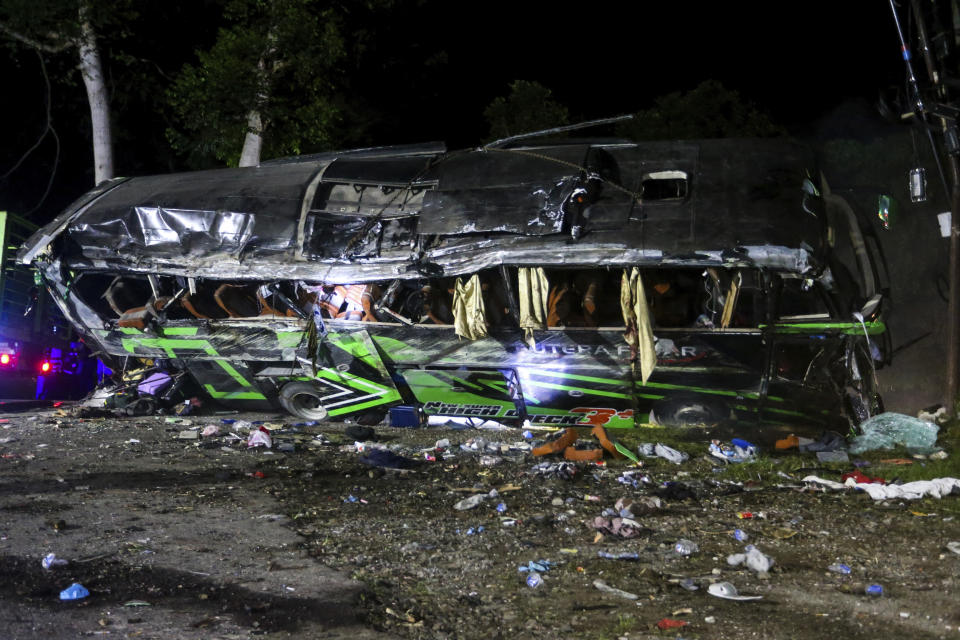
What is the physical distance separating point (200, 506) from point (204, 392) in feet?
15.8

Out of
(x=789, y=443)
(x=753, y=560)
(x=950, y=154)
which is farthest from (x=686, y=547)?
(x=950, y=154)

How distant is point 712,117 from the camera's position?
55.1 feet

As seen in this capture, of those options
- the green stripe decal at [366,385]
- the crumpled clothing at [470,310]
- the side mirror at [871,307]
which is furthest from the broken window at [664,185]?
the green stripe decal at [366,385]

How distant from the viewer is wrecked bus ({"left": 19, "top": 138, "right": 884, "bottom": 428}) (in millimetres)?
7664

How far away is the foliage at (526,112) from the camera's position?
17.1m

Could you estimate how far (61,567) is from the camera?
4496 millimetres

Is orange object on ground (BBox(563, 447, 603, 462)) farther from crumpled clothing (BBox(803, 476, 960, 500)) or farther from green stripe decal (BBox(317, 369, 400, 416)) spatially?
green stripe decal (BBox(317, 369, 400, 416))

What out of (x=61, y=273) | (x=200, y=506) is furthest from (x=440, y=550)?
(x=61, y=273)

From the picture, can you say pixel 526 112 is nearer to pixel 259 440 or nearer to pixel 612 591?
pixel 259 440

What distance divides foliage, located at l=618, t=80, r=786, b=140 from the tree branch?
11.5 metres

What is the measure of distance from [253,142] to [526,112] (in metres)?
6.15

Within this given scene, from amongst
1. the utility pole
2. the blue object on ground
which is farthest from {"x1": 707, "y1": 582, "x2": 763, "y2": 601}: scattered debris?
the utility pole

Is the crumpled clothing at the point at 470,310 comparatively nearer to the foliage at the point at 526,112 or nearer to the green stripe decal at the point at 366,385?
the green stripe decal at the point at 366,385

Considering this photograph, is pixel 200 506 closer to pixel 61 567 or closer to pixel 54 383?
pixel 61 567
